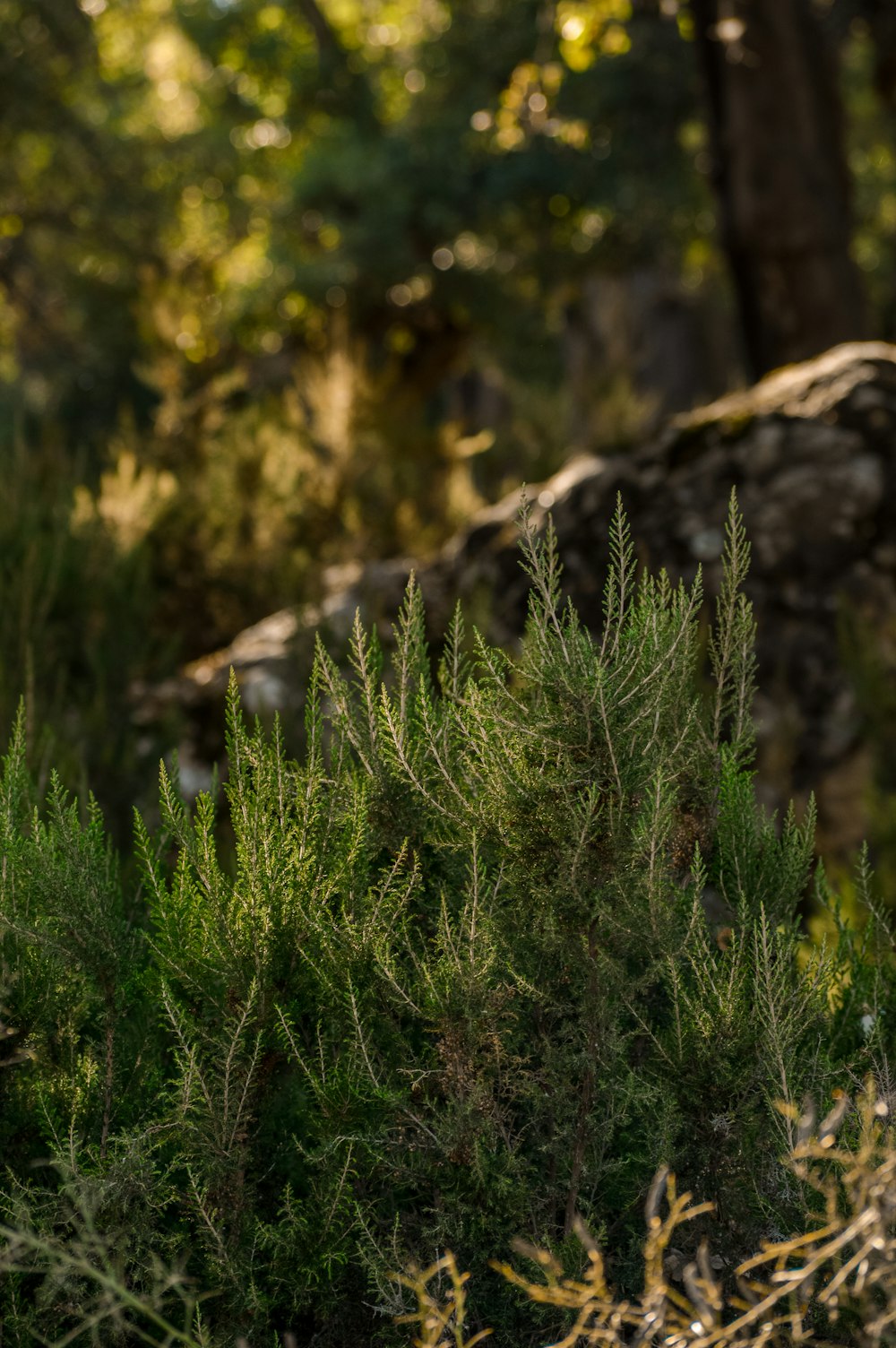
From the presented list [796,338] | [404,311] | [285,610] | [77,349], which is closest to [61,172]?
[77,349]

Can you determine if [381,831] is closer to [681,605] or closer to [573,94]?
[681,605]

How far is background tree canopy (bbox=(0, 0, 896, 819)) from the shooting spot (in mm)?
5918

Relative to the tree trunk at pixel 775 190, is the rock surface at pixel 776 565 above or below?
below

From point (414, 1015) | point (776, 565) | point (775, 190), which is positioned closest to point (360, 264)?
point (775, 190)

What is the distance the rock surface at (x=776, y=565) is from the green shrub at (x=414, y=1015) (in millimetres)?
2352

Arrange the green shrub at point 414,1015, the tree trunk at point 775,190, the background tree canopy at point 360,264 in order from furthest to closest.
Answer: the tree trunk at point 775,190 < the background tree canopy at point 360,264 < the green shrub at point 414,1015

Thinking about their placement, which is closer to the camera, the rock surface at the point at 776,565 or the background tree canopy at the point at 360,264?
the rock surface at the point at 776,565

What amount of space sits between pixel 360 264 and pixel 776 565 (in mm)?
7251

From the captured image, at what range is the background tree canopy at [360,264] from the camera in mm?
5918

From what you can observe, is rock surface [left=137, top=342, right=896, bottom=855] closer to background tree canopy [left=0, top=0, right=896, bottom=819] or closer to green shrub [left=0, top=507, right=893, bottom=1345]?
background tree canopy [left=0, top=0, right=896, bottom=819]

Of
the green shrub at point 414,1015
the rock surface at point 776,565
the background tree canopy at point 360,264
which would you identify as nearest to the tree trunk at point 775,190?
the background tree canopy at point 360,264

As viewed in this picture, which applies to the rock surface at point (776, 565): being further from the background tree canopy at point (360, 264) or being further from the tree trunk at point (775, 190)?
the tree trunk at point (775, 190)

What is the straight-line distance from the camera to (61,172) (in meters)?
11.9

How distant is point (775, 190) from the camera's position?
25.4 feet
